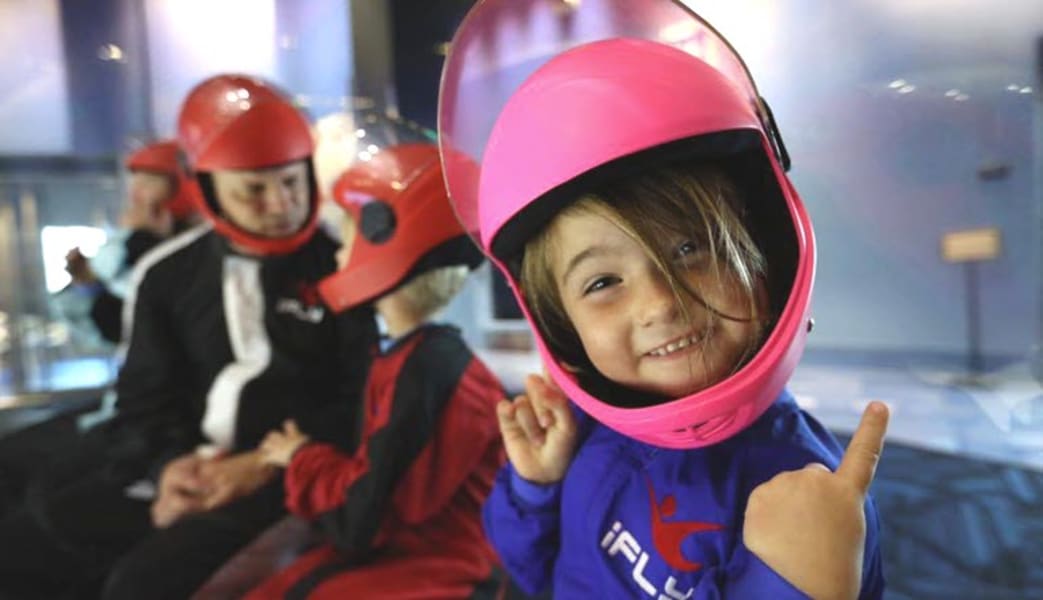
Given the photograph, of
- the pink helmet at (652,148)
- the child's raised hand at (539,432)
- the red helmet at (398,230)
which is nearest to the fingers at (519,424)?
the child's raised hand at (539,432)

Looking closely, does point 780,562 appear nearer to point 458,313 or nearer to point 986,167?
point 458,313

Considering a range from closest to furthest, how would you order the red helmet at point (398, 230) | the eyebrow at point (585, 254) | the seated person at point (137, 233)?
the eyebrow at point (585, 254) < the red helmet at point (398, 230) < the seated person at point (137, 233)

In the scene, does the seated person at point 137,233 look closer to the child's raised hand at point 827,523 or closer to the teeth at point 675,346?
the teeth at point 675,346

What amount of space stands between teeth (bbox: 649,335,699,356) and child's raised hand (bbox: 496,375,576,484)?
0.16 metres

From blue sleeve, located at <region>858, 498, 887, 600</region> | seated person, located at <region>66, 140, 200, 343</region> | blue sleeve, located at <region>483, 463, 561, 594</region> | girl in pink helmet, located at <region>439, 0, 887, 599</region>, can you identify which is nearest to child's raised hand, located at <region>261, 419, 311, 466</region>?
blue sleeve, located at <region>483, 463, 561, 594</region>

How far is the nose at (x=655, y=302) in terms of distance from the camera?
510 mm

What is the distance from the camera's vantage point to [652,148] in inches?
19.2

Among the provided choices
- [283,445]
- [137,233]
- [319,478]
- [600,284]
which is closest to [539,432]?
[600,284]

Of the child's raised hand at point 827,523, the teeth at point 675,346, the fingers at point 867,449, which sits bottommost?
the child's raised hand at point 827,523

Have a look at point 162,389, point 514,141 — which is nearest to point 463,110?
point 514,141

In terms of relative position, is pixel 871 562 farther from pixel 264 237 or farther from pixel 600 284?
pixel 264 237

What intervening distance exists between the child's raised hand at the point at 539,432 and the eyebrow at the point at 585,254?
148mm

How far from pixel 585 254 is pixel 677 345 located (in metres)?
0.10

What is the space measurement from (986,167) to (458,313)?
1.15 metres
